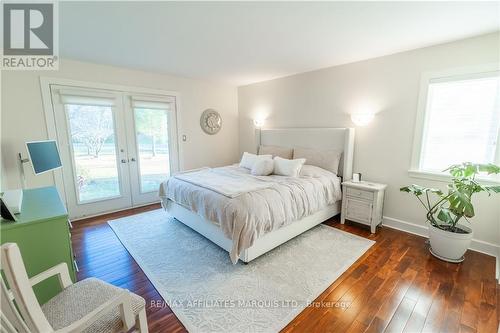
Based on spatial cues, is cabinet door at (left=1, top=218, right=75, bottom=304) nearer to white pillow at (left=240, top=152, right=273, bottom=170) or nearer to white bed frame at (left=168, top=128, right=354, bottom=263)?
white bed frame at (left=168, top=128, right=354, bottom=263)

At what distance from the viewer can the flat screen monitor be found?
2.45 meters

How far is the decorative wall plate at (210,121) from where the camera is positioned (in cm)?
476

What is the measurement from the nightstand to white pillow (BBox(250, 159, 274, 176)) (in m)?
1.12

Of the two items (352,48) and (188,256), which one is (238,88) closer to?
(352,48)

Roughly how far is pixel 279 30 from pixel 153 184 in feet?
11.4

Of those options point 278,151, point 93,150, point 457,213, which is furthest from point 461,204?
point 93,150

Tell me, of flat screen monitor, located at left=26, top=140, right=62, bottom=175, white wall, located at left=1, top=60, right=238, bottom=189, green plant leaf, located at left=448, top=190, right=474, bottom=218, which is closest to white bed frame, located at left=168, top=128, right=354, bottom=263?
white wall, located at left=1, top=60, right=238, bottom=189

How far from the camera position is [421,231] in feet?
9.65

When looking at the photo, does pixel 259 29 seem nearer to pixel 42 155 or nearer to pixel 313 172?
pixel 313 172

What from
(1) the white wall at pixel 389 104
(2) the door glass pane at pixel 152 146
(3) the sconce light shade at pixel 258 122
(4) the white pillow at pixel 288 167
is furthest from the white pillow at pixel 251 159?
(2) the door glass pane at pixel 152 146

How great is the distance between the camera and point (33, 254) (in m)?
1.39

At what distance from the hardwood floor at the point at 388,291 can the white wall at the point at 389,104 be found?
1.84ft

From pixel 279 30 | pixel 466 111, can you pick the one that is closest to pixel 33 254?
pixel 279 30

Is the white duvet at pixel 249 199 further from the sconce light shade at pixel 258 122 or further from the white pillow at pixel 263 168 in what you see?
the sconce light shade at pixel 258 122
